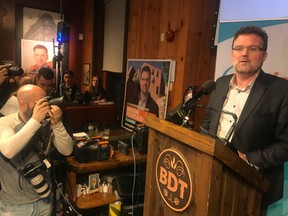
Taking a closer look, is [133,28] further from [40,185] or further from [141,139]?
[40,185]

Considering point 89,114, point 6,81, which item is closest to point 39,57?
point 89,114

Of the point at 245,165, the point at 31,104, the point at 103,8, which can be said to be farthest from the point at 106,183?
the point at 103,8

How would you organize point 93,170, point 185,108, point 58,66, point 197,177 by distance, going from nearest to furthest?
1. point 197,177
2. point 185,108
3. point 93,170
4. point 58,66

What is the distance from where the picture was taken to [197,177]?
3.48 ft

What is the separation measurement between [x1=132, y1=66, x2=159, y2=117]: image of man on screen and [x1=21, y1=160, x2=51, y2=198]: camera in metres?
1.92

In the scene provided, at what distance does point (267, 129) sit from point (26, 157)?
4.27 ft

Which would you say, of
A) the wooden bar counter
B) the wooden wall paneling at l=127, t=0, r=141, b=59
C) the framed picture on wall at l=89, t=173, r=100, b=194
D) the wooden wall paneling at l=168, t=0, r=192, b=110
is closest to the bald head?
the framed picture on wall at l=89, t=173, r=100, b=194

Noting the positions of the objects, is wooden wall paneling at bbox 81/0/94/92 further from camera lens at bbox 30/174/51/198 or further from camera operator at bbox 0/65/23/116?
camera lens at bbox 30/174/51/198

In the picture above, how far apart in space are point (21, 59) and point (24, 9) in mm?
943

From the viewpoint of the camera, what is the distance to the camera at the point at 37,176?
1.44m

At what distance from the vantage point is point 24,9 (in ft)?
16.6

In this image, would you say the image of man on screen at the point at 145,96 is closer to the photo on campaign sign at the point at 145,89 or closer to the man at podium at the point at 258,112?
the photo on campaign sign at the point at 145,89

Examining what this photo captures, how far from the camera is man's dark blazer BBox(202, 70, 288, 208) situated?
4.20ft

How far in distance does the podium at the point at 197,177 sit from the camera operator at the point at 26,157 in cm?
60
